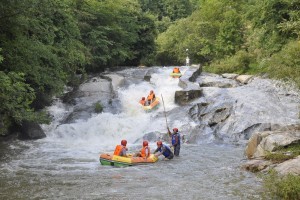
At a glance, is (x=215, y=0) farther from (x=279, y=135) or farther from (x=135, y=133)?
(x=279, y=135)

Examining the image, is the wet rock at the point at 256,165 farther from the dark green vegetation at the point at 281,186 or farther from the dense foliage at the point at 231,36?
the dense foliage at the point at 231,36

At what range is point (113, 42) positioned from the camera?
98.7 ft

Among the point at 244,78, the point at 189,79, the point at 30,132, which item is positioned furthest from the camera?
the point at 244,78

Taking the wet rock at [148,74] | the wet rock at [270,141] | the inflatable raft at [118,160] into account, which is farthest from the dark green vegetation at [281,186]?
the wet rock at [148,74]

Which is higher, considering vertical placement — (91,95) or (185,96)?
(91,95)

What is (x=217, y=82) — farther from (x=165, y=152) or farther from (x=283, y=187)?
(x=283, y=187)

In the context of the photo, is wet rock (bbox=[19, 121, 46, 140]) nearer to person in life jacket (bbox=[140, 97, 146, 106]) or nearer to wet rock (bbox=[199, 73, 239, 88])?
person in life jacket (bbox=[140, 97, 146, 106])

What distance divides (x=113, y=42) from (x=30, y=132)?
1385cm

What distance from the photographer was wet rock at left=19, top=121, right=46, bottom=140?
695 inches

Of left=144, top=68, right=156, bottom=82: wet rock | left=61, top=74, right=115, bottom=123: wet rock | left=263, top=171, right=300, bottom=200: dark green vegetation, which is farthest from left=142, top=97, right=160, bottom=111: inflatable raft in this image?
left=263, top=171, right=300, bottom=200: dark green vegetation

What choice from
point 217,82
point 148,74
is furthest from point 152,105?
point 148,74

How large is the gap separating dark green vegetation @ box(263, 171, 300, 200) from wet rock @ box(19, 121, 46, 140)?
11.7 m

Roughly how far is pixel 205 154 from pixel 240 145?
7.37 feet

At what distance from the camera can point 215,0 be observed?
123 feet
